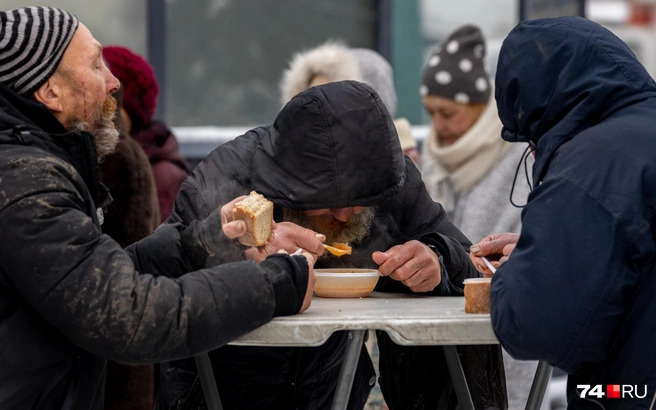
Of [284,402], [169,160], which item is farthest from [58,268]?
[169,160]

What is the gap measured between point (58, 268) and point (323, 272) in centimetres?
97

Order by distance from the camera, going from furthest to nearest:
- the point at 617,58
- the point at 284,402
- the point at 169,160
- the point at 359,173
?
the point at 169,160 < the point at 284,402 < the point at 359,173 < the point at 617,58

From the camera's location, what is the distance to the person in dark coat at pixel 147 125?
14.8 feet

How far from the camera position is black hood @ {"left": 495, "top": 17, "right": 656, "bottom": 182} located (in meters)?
2.11

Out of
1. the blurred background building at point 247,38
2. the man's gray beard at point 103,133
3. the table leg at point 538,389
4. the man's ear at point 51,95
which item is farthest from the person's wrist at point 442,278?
the blurred background building at point 247,38

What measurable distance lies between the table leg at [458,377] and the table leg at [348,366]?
41 centimetres

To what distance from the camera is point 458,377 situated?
259 centimetres

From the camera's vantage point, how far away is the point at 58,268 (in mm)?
1904

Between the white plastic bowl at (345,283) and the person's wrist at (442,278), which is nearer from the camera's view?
the white plastic bowl at (345,283)

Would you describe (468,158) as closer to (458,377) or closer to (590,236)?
(458,377)

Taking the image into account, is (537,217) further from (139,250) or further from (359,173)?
(139,250)

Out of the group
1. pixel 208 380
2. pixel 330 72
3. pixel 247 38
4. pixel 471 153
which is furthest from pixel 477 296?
pixel 247 38

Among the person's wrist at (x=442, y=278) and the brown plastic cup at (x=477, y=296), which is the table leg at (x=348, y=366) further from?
the person's wrist at (x=442, y=278)

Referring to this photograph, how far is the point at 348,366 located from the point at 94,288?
0.67 m
